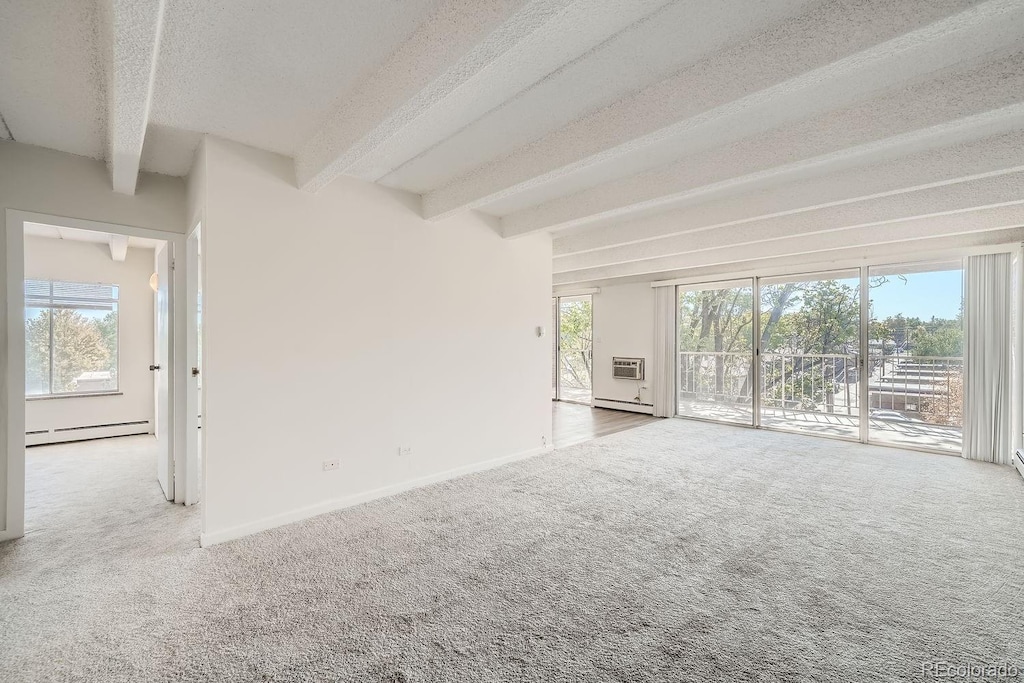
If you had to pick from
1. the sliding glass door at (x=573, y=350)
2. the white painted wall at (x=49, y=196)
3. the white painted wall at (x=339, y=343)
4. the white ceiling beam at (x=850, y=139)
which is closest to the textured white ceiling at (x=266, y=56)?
the white painted wall at (x=339, y=343)

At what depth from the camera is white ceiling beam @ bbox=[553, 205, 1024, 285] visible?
146 inches

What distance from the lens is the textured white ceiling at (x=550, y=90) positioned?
5.17 ft

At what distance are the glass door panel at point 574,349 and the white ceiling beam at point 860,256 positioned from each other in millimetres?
2353

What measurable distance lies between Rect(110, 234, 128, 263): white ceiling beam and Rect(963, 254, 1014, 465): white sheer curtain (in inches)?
351

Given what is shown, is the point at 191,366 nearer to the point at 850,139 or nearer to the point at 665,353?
the point at 850,139

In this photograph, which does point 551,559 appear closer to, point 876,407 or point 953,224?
point 953,224

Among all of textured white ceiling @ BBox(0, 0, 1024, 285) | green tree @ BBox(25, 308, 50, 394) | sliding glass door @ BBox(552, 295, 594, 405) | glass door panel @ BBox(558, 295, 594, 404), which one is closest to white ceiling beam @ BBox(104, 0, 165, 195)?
textured white ceiling @ BBox(0, 0, 1024, 285)

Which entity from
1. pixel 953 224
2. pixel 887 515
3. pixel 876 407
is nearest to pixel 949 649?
pixel 887 515

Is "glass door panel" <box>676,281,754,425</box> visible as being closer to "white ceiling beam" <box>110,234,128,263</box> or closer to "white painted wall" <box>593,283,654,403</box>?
"white painted wall" <box>593,283,654,403</box>

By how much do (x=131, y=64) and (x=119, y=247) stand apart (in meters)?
4.46

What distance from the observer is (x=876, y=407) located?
536 cm

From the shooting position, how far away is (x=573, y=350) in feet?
30.5

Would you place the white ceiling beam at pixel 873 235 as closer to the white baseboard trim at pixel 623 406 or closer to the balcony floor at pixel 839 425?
the balcony floor at pixel 839 425

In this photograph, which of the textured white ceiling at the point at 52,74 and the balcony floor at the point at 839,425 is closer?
the textured white ceiling at the point at 52,74
